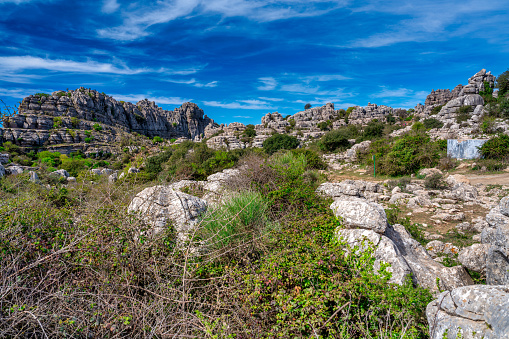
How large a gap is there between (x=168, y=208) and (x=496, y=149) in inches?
791

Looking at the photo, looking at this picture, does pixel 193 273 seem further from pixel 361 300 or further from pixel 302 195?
pixel 302 195

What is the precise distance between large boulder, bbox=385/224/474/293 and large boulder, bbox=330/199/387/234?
42cm

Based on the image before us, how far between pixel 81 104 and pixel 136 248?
7067cm

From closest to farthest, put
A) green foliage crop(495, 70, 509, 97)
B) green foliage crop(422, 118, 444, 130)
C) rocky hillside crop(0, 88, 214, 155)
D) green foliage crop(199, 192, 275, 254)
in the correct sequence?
1. green foliage crop(199, 192, 275, 254)
2. green foliage crop(422, 118, 444, 130)
3. rocky hillside crop(0, 88, 214, 155)
4. green foliage crop(495, 70, 509, 97)

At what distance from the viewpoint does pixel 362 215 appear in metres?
3.72

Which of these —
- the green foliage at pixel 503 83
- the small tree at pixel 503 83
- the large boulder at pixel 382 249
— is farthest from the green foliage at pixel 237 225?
the small tree at pixel 503 83

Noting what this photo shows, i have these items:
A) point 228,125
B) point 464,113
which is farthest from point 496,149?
point 228,125

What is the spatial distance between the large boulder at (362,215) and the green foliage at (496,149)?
678 inches

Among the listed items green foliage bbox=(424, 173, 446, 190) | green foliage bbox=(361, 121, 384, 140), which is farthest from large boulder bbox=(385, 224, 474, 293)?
green foliage bbox=(361, 121, 384, 140)

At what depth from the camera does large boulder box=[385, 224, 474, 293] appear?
3.08m

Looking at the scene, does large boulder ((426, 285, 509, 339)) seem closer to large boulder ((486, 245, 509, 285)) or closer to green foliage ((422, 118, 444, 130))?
large boulder ((486, 245, 509, 285))

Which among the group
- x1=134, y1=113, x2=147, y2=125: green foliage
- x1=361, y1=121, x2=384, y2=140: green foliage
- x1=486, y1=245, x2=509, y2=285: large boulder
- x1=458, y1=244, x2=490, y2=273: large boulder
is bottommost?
x1=458, y1=244, x2=490, y2=273: large boulder

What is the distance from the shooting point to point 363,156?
20.9m

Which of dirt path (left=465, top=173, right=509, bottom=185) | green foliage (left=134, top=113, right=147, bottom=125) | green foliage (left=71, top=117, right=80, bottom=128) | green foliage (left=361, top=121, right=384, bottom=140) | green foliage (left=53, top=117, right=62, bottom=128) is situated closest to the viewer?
dirt path (left=465, top=173, right=509, bottom=185)
